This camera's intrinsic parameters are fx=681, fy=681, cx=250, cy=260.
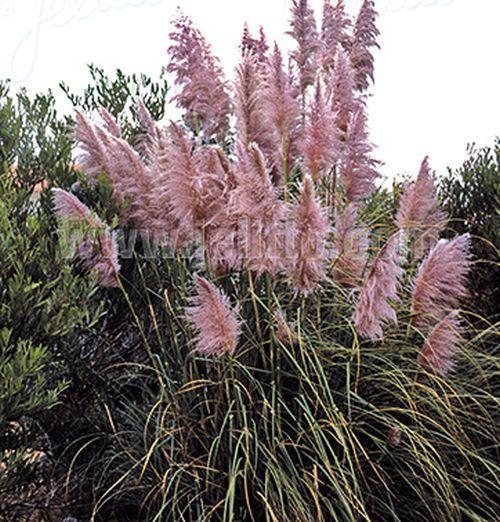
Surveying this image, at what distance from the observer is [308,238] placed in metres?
2.34

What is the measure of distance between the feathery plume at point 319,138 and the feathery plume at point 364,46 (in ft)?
3.90

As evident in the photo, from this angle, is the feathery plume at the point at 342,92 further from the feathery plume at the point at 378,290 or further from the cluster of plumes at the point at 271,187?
the feathery plume at the point at 378,290

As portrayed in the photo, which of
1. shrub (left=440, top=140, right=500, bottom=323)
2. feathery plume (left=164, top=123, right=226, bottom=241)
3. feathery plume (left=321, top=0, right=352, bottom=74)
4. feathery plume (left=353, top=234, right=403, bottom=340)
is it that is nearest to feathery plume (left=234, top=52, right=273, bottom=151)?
feathery plume (left=164, top=123, right=226, bottom=241)

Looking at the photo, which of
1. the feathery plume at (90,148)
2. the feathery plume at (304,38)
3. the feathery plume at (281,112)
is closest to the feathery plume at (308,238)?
the feathery plume at (281,112)

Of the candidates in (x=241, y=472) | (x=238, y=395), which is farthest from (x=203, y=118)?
(x=241, y=472)

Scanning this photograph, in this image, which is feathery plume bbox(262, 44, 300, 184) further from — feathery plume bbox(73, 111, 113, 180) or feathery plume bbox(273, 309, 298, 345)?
feathery plume bbox(73, 111, 113, 180)

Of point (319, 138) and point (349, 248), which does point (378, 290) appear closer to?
point (349, 248)

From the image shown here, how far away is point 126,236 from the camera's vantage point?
341 centimetres

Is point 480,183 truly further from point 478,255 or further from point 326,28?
point 326,28

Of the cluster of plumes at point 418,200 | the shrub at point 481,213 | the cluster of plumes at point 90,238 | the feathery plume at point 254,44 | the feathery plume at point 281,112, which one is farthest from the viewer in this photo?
the shrub at point 481,213

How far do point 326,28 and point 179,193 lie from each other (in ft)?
6.16

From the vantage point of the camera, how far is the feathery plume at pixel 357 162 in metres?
3.02

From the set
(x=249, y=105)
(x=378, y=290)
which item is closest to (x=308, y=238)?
(x=378, y=290)

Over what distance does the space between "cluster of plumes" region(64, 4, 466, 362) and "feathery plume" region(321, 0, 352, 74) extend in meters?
0.13
